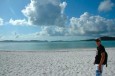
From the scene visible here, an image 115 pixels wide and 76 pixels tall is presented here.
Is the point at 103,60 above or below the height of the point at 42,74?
above

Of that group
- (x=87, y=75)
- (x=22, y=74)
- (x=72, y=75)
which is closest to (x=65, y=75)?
(x=72, y=75)

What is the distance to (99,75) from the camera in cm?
534

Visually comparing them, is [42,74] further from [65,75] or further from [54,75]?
[65,75]

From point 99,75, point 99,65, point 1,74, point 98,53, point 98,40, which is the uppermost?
point 98,40

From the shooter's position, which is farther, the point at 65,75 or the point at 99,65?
the point at 65,75

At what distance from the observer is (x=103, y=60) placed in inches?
205

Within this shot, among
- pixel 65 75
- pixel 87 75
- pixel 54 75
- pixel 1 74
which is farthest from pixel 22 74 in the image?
pixel 87 75

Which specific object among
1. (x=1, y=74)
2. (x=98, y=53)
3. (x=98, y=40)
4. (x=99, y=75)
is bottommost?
(x=1, y=74)

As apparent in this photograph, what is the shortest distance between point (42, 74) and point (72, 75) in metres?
1.45

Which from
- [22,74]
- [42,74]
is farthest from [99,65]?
[22,74]

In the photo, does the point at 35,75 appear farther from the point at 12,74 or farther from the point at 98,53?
the point at 98,53

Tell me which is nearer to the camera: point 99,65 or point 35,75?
point 99,65

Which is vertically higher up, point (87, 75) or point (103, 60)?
point (103, 60)

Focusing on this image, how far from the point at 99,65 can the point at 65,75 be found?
10.2ft
